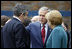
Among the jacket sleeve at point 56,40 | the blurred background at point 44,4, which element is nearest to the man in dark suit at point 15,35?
the jacket sleeve at point 56,40

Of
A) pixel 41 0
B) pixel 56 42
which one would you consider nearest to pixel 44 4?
pixel 41 0

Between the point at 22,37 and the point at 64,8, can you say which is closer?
the point at 22,37

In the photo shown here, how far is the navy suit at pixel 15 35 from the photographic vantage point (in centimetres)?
504

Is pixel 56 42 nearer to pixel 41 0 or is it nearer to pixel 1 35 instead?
pixel 1 35

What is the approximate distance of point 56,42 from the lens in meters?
4.61

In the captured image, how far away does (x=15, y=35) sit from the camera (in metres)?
5.04

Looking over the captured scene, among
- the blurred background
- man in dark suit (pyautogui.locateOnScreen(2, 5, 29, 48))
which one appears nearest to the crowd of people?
man in dark suit (pyautogui.locateOnScreen(2, 5, 29, 48))

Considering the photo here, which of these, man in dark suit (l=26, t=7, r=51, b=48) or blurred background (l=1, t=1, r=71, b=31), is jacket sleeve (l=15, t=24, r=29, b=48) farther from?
blurred background (l=1, t=1, r=71, b=31)

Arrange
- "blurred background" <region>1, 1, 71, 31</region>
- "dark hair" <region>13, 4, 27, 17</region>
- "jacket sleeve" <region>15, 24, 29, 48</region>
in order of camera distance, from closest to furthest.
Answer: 1. "jacket sleeve" <region>15, 24, 29, 48</region>
2. "dark hair" <region>13, 4, 27, 17</region>
3. "blurred background" <region>1, 1, 71, 31</region>

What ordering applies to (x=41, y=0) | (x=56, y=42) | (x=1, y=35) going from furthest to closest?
(x=41, y=0)
(x=1, y=35)
(x=56, y=42)

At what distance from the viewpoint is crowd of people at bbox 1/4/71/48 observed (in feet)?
15.3

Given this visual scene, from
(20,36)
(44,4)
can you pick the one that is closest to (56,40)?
(20,36)

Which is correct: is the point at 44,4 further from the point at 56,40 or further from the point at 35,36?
the point at 56,40

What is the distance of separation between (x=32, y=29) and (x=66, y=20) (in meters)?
5.42
